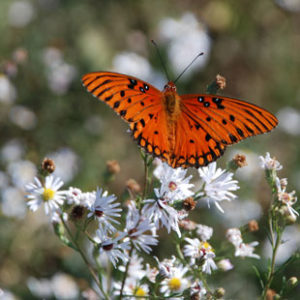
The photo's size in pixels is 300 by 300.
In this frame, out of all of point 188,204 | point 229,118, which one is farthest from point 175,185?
point 229,118

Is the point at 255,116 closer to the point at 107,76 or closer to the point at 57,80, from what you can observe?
the point at 107,76

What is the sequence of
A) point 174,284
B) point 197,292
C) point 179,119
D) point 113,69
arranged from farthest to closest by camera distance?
point 113,69
point 179,119
point 174,284
point 197,292

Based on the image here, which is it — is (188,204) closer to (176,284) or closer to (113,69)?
Answer: (176,284)

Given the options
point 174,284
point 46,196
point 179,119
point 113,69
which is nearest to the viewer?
point 46,196

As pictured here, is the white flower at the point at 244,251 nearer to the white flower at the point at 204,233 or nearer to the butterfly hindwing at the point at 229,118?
the white flower at the point at 204,233

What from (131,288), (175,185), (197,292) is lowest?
(197,292)

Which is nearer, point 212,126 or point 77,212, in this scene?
point 77,212

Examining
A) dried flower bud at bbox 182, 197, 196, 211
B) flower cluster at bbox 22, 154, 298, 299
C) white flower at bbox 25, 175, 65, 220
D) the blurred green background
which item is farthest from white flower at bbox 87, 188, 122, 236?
the blurred green background

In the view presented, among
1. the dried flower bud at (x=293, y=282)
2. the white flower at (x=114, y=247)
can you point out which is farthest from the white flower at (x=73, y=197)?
the dried flower bud at (x=293, y=282)

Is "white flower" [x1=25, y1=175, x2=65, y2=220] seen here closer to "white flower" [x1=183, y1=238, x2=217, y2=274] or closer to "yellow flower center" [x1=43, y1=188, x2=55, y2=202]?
"yellow flower center" [x1=43, y1=188, x2=55, y2=202]
